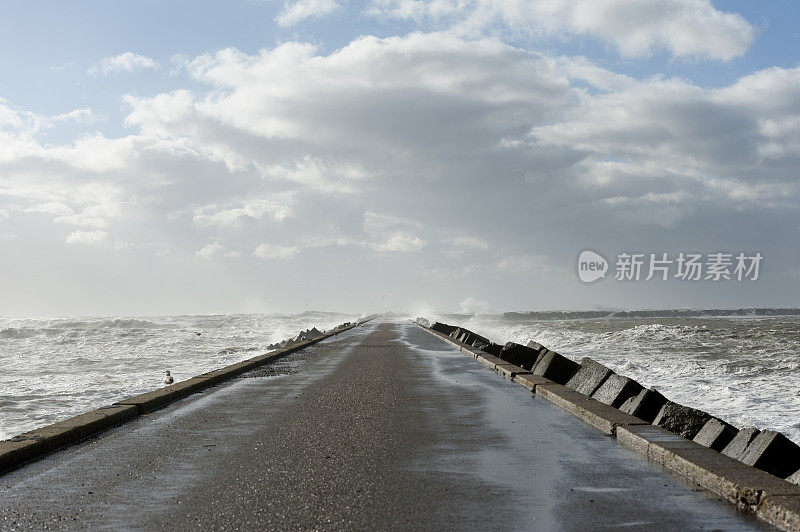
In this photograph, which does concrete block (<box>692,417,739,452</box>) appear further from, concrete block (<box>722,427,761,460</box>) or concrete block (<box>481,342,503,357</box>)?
concrete block (<box>481,342,503,357</box>)

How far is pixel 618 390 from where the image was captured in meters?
9.66

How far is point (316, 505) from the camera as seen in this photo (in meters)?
4.52

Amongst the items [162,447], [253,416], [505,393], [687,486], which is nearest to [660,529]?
[687,486]

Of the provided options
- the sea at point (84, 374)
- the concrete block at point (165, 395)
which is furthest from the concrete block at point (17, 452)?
the sea at point (84, 374)

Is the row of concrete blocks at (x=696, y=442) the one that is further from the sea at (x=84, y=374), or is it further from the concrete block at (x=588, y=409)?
the sea at (x=84, y=374)

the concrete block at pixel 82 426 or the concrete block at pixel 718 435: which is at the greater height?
the concrete block at pixel 718 435

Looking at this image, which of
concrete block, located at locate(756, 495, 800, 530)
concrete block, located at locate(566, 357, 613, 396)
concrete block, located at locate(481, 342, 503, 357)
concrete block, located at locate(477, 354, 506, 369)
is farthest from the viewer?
concrete block, located at locate(481, 342, 503, 357)

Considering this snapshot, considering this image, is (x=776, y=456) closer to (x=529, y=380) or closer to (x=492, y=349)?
(x=529, y=380)

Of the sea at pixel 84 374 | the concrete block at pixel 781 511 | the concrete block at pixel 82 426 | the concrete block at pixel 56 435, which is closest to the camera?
the concrete block at pixel 781 511

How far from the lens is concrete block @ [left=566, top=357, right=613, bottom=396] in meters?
10.8

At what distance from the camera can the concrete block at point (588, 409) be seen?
766cm

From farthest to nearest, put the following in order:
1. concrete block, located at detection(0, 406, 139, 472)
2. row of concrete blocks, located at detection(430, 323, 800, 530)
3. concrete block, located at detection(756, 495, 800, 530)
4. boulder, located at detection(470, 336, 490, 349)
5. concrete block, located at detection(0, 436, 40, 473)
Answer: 1. boulder, located at detection(470, 336, 490, 349)
2. concrete block, located at detection(0, 406, 139, 472)
3. concrete block, located at detection(0, 436, 40, 473)
4. row of concrete blocks, located at detection(430, 323, 800, 530)
5. concrete block, located at detection(756, 495, 800, 530)

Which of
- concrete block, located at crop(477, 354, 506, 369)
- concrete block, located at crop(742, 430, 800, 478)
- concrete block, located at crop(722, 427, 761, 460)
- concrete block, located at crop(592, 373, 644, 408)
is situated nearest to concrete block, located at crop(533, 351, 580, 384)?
concrete block, located at crop(477, 354, 506, 369)

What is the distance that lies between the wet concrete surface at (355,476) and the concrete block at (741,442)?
3.01ft
